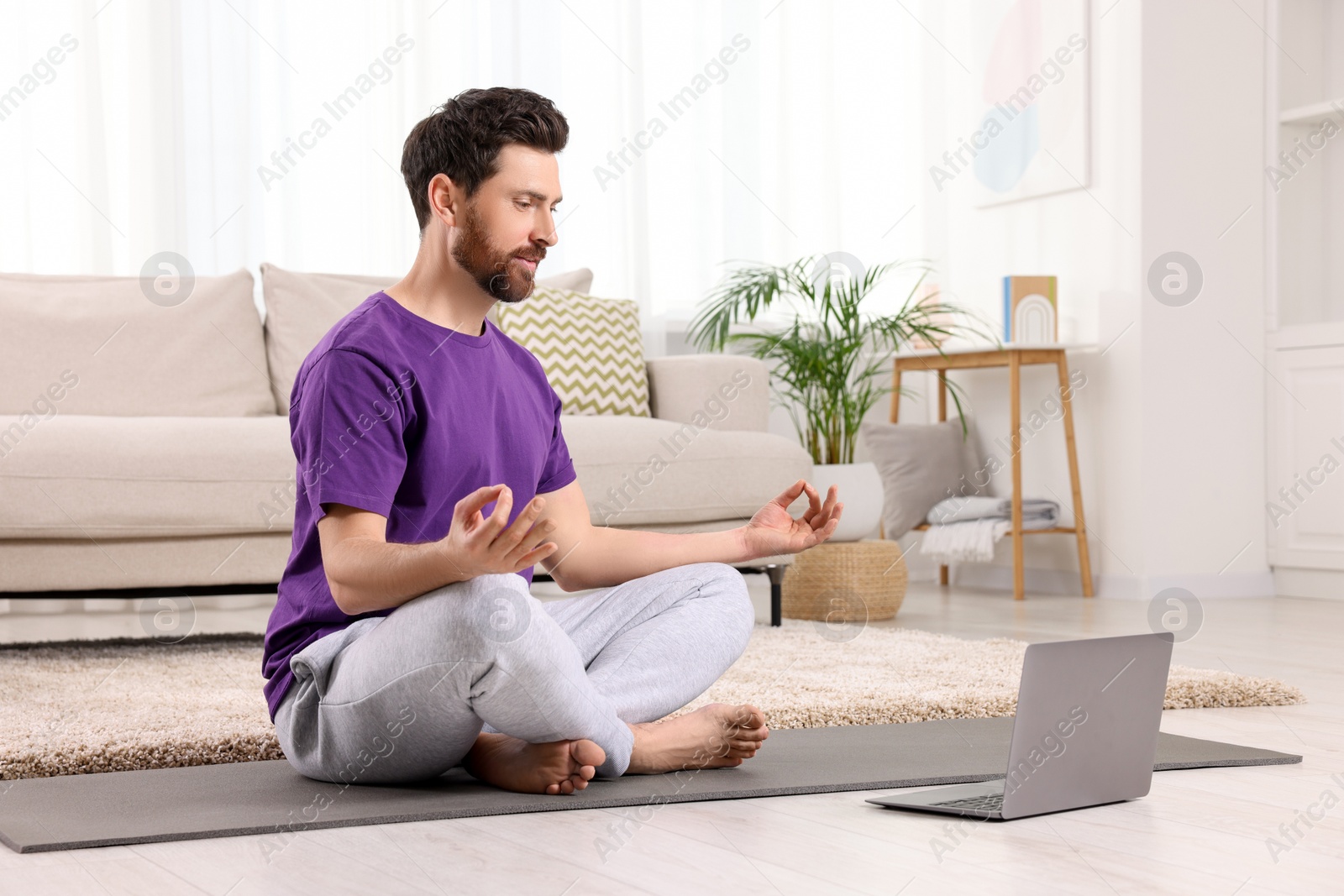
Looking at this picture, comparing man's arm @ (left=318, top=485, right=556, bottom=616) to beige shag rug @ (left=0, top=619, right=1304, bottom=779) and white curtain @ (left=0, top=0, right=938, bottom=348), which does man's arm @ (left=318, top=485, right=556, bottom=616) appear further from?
white curtain @ (left=0, top=0, right=938, bottom=348)

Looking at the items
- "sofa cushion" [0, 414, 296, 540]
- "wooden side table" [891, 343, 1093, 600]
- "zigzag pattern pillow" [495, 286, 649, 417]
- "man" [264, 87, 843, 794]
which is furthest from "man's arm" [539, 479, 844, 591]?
"wooden side table" [891, 343, 1093, 600]

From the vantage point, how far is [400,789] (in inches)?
59.6

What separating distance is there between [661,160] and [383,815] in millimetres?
3452

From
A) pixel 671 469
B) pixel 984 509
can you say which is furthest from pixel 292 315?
pixel 984 509

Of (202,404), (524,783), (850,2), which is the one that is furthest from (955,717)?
(850,2)

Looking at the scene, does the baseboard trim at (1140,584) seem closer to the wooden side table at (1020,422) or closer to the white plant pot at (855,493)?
the wooden side table at (1020,422)

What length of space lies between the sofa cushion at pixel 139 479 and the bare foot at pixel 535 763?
Result: 132cm

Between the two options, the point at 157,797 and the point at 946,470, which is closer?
the point at 157,797

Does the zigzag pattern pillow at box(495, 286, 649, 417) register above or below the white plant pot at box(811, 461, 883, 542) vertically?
above

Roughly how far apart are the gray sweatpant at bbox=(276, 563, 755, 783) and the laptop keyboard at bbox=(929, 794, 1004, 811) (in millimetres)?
313

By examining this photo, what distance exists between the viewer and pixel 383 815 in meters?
1.36

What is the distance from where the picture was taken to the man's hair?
4.74 ft

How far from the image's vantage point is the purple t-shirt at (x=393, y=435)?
1.33 meters

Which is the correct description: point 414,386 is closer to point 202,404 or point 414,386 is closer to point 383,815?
point 383,815
